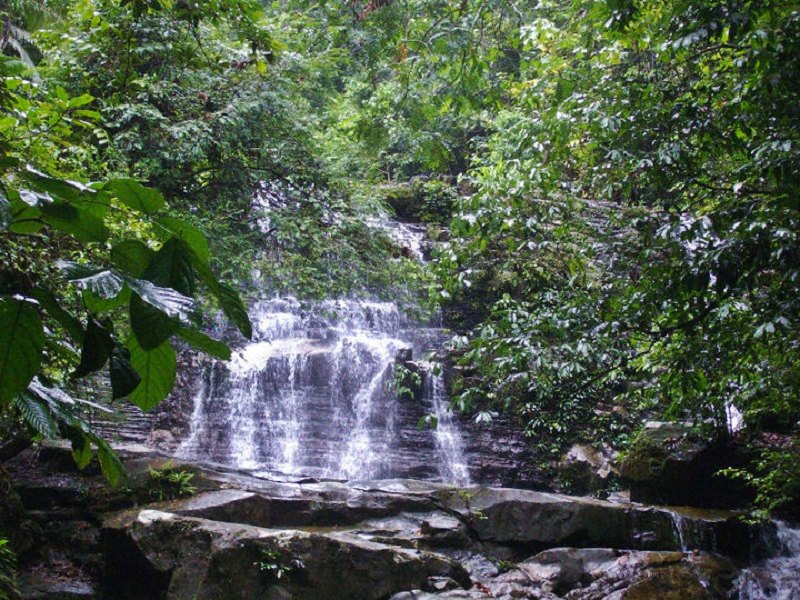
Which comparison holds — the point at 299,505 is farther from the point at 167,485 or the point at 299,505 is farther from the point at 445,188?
the point at 445,188

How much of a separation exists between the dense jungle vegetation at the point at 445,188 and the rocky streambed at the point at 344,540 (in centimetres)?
144

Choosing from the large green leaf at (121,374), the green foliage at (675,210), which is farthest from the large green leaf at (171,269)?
the green foliage at (675,210)

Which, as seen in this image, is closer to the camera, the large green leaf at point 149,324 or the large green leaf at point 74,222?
the large green leaf at point 149,324

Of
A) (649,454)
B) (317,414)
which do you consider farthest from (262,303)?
(649,454)

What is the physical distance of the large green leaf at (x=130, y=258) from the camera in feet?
2.61

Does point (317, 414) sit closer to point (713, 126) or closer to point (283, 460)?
point (283, 460)

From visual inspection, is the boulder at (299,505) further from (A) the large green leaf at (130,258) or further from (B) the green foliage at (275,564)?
(A) the large green leaf at (130,258)

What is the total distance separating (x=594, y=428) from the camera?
41.4 ft

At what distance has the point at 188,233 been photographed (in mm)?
859

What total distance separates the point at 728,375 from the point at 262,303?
33.4ft

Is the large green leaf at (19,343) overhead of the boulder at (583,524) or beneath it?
overhead

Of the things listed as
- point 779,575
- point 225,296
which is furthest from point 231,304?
point 779,575

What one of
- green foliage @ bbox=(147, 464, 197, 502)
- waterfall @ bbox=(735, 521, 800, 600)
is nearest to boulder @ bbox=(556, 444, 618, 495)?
waterfall @ bbox=(735, 521, 800, 600)

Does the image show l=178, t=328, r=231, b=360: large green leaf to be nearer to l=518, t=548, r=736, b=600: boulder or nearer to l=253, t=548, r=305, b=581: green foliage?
l=253, t=548, r=305, b=581: green foliage
